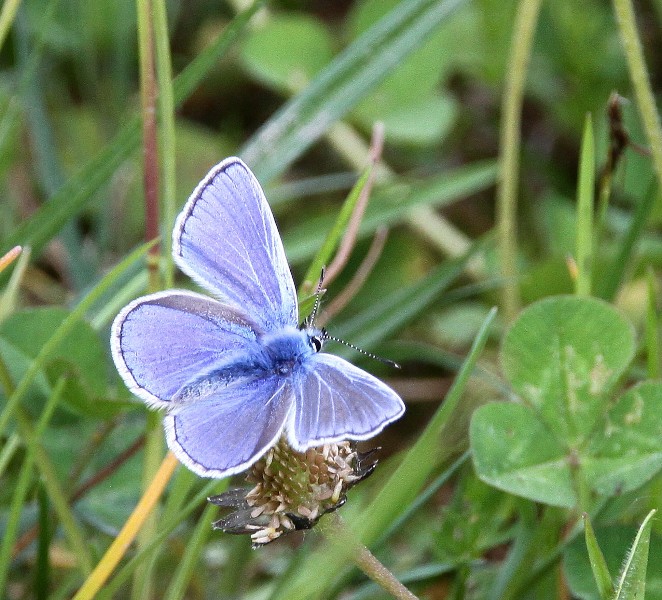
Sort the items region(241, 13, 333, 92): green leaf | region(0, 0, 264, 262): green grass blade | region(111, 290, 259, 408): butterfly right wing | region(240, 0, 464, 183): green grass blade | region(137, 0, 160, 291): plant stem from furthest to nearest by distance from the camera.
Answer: region(241, 13, 333, 92): green leaf < region(240, 0, 464, 183): green grass blade < region(0, 0, 264, 262): green grass blade < region(137, 0, 160, 291): plant stem < region(111, 290, 259, 408): butterfly right wing

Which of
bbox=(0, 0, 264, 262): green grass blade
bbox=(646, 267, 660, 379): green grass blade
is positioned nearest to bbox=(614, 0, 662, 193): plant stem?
bbox=(646, 267, 660, 379): green grass blade

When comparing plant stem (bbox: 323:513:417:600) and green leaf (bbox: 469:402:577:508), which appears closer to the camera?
plant stem (bbox: 323:513:417:600)

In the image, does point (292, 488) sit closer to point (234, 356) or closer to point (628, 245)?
point (234, 356)

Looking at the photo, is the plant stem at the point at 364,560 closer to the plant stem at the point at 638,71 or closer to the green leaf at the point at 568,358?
the green leaf at the point at 568,358

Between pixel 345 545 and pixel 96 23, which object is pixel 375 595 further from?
pixel 96 23

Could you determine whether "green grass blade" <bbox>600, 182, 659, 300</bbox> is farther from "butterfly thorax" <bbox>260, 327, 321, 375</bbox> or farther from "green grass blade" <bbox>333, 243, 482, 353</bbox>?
"butterfly thorax" <bbox>260, 327, 321, 375</bbox>

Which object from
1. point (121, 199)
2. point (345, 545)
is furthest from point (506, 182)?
point (345, 545)
